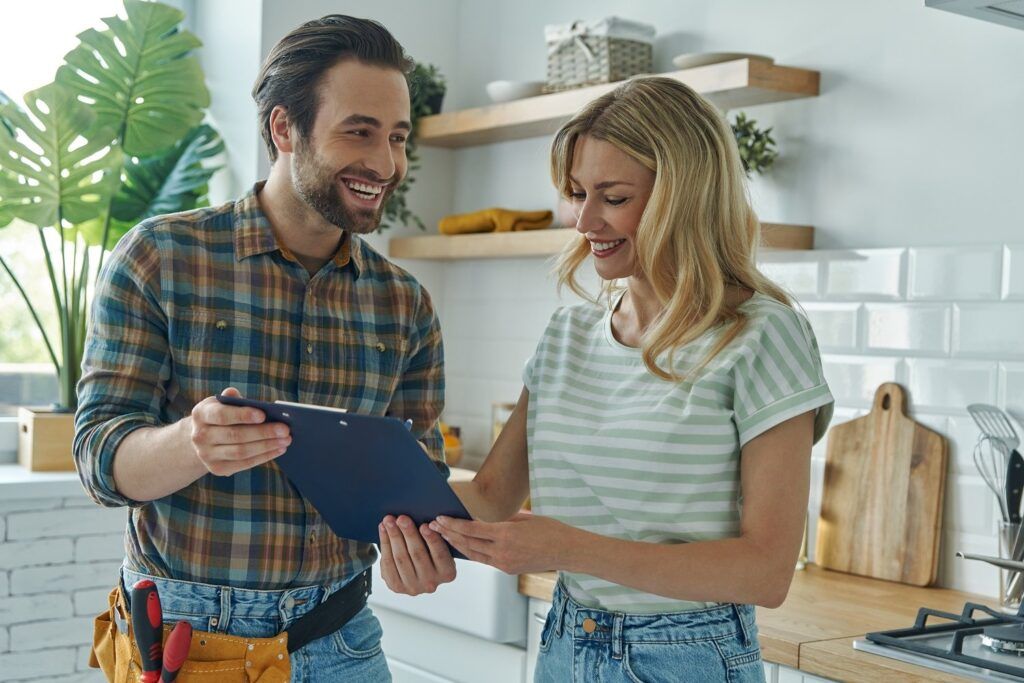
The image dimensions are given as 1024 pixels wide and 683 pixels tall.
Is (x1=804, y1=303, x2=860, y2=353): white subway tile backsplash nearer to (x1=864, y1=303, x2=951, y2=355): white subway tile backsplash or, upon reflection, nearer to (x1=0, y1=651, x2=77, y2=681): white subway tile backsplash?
(x1=864, y1=303, x2=951, y2=355): white subway tile backsplash

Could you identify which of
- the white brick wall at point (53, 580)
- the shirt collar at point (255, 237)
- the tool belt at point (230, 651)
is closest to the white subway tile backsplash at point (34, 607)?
the white brick wall at point (53, 580)

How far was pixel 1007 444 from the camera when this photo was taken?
2.63 meters

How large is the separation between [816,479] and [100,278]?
1.96 m

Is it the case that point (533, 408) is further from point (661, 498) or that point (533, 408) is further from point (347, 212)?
point (347, 212)

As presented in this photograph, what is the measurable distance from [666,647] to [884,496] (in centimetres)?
141

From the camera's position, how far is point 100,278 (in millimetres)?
1817

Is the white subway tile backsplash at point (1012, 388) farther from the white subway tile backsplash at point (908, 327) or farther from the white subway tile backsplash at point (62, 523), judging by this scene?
the white subway tile backsplash at point (62, 523)

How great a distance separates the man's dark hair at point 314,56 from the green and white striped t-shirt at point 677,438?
0.65 m

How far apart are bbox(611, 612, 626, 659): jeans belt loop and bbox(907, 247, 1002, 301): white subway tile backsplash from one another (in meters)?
1.46

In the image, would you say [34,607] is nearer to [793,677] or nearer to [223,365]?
[223,365]

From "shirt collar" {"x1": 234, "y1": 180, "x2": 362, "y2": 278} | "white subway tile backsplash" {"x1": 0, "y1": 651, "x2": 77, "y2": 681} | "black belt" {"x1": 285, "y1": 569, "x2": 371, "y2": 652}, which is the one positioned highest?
"shirt collar" {"x1": 234, "y1": 180, "x2": 362, "y2": 278}

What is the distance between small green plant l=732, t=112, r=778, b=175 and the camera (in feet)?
10.3

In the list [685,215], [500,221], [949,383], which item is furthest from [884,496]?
[500,221]

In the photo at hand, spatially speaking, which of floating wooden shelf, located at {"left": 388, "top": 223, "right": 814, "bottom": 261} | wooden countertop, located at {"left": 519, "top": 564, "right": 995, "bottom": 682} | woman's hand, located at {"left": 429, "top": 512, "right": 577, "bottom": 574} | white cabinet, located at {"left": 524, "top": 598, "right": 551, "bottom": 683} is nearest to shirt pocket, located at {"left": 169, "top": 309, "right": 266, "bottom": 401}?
woman's hand, located at {"left": 429, "top": 512, "right": 577, "bottom": 574}
